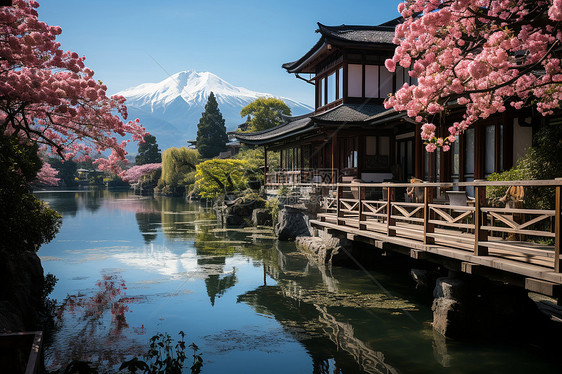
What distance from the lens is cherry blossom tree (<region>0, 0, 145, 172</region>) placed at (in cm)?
1043

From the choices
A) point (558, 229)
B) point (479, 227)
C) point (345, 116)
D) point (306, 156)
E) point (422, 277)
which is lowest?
point (422, 277)

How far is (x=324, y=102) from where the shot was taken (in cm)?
2492

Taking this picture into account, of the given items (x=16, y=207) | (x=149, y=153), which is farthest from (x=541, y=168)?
(x=149, y=153)

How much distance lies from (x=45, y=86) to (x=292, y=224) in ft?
39.3

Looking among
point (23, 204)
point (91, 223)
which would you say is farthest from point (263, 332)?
point (91, 223)

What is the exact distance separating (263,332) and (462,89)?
6.20 m

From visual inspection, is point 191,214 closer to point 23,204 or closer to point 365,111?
point 365,111

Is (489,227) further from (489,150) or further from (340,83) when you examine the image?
(340,83)

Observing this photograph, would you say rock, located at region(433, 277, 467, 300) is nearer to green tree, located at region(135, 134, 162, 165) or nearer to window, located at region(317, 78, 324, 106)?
window, located at region(317, 78, 324, 106)

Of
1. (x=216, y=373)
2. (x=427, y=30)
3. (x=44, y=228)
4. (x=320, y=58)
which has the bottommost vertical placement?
(x=216, y=373)

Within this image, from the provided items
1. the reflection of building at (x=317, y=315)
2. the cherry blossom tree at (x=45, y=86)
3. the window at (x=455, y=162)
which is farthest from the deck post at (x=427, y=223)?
the cherry blossom tree at (x=45, y=86)

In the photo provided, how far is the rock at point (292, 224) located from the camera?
806 inches

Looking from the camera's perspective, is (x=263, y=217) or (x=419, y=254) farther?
(x=263, y=217)

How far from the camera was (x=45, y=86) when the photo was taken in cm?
1166
